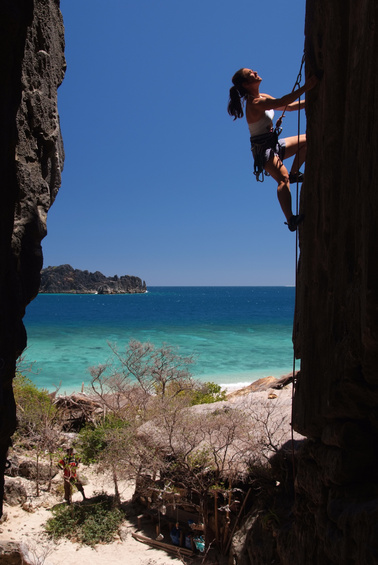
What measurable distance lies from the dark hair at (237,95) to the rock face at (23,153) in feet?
10.2

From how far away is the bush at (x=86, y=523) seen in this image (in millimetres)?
13132

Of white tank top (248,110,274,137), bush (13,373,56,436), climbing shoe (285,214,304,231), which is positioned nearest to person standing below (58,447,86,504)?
bush (13,373,56,436)

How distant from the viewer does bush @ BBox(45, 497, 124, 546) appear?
13.1 meters

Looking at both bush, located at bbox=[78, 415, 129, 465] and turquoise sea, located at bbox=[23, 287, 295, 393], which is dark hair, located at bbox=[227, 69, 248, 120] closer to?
bush, located at bbox=[78, 415, 129, 465]

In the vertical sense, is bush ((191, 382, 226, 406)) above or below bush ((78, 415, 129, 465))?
above

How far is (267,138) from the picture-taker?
23.5 feet

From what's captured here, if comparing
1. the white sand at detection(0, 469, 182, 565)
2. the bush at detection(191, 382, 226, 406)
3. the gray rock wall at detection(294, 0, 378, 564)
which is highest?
the gray rock wall at detection(294, 0, 378, 564)

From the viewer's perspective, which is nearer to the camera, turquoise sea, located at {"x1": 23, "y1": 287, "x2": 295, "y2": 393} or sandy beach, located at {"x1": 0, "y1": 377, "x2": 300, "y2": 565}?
sandy beach, located at {"x1": 0, "y1": 377, "x2": 300, "y2": 565}

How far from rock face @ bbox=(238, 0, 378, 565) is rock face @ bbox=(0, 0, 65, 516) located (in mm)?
3999

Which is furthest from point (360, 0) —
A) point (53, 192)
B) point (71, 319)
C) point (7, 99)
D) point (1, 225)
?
point (71, 319)

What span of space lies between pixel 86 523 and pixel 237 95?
43.9 feet

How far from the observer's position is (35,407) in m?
18.7

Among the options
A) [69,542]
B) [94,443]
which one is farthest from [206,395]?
[69,542]

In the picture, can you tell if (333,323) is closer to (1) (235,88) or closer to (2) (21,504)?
(1) (235,88)
